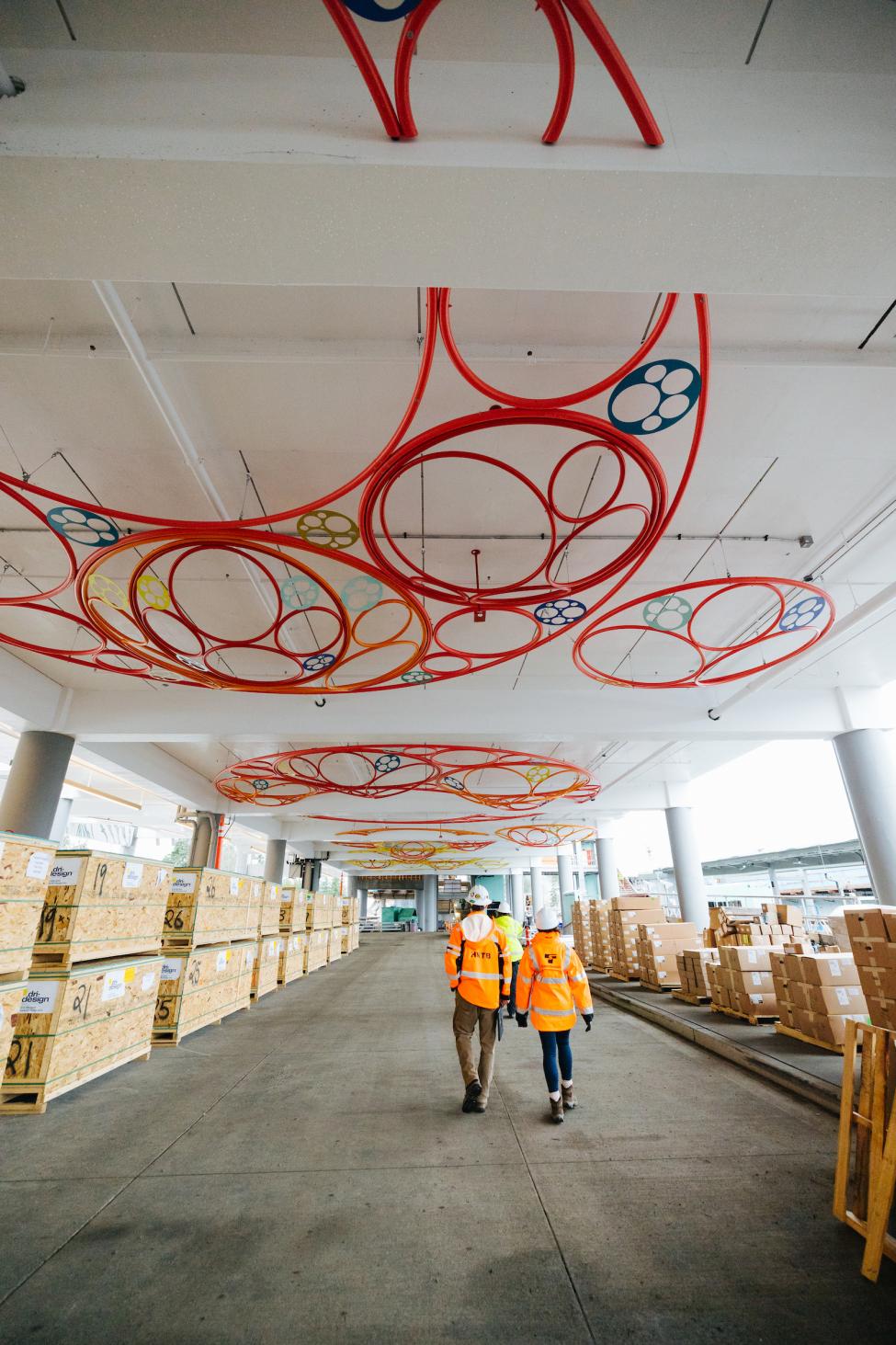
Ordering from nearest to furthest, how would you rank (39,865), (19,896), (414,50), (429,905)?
(414,50) < (19,896) < (39,865) < (429,905)

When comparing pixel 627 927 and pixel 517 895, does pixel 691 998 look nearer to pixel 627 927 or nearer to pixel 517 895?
pixel 627 927

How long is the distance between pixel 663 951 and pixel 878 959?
825 cm

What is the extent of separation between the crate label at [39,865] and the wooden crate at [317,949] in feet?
38.9

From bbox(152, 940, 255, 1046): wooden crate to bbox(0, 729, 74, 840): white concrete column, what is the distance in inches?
144

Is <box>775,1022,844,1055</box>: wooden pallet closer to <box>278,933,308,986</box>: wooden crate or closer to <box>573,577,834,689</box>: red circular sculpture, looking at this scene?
<box>573,577,834,689</box>: red circular sculpture

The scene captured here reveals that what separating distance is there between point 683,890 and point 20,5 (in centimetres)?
1800

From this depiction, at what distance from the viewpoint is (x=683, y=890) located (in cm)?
1570

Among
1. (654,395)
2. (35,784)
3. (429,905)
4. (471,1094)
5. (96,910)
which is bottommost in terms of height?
(471,1094)

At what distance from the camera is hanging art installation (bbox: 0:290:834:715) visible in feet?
13.0

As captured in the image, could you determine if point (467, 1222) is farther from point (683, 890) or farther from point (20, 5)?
point (683, 890)

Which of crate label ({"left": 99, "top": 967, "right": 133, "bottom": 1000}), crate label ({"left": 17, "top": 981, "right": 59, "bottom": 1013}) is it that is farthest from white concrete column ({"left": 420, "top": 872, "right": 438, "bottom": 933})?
crate label ({"left": 17, "top": 981, "right": 59, "bottom": 1013})

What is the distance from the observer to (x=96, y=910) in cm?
583

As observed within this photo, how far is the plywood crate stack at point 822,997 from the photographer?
20.7 ft

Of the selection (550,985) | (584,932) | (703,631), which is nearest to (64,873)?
(550,985)
